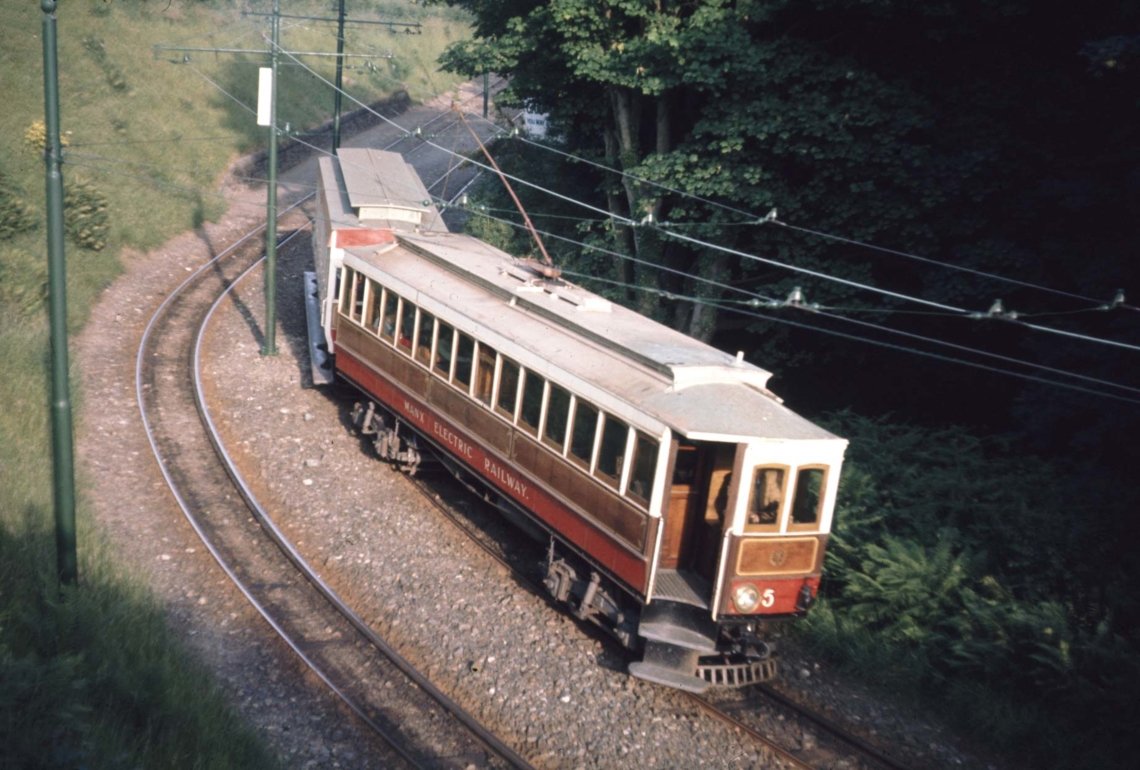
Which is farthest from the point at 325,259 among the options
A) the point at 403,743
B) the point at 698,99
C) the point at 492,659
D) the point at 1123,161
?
the point at 1123,161

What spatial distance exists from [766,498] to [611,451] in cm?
160

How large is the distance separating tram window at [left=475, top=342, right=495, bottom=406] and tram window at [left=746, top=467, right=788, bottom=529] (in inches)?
149

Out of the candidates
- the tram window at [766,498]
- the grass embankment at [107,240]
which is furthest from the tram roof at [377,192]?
the tram window at [766,498]

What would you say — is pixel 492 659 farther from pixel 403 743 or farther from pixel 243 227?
pixel 243 227

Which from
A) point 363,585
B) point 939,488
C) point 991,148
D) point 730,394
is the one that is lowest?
point 363,585

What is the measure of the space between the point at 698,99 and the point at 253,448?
32.6 feet

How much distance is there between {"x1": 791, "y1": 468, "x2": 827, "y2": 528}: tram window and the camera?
9219 millimetres

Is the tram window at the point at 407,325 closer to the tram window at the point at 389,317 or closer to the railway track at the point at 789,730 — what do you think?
the tram window at the point at 389,317

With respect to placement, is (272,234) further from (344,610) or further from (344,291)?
(344,610)

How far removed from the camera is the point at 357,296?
1489cm

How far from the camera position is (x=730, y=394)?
9.63 meters

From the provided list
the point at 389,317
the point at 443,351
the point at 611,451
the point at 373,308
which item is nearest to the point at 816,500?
the point at 611,451

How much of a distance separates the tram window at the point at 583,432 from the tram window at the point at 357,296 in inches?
225

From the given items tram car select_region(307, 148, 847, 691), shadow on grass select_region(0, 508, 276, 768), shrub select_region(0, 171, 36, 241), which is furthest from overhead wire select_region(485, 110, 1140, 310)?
shrub select_region(0, 171, 36, 241)
